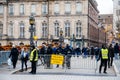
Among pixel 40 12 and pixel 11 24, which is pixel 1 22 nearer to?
pixel 11 24

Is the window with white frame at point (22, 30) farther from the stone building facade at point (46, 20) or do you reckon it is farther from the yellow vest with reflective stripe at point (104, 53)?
the yellow vest with reflective stripe at point (104, 53)

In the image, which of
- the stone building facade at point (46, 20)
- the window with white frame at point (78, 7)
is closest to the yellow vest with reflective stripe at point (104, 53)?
the stone building facade at point (46, 20)

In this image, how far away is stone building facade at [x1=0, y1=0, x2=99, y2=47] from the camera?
286 ft

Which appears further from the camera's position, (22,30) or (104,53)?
(22,30)

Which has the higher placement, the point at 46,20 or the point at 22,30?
the point at 46,20

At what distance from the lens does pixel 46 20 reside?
3516 inches

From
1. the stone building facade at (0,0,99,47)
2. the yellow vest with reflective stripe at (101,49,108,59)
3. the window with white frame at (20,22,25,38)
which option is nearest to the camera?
the yellow vest with reflective stripe at (101,49,108,59)

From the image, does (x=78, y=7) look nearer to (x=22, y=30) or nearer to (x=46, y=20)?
(x=46, y=20)

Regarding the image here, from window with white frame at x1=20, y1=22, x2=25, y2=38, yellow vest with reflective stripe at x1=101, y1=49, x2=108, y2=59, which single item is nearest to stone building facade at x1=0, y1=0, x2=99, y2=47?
window with white frame at x1=20, y1=22, x2=25, y2=38

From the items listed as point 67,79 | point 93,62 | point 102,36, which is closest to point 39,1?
point 102,36

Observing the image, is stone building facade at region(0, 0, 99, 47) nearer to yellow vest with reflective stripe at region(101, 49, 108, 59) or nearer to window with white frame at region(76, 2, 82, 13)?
window with white frame at region(76, 2, 82, 13)

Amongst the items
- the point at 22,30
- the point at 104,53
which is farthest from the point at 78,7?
the point at 104,53

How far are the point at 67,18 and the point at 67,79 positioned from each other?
217 ft

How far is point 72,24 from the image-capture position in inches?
3445
